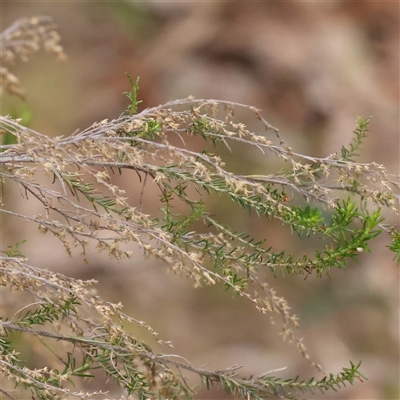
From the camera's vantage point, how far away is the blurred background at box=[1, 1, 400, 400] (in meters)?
2.63

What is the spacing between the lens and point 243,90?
9.97 ft

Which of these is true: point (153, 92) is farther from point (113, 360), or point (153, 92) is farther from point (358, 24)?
point (113, 360)

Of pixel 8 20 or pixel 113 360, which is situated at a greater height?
pixel 8 20

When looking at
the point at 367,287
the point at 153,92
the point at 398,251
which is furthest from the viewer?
the point at 153,92

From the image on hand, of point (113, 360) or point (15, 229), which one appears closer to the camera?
point (113, 360)

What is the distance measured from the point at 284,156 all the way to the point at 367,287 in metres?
2.08

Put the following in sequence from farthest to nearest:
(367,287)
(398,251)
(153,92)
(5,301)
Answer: (153,92), (367,287), (5,301), (398,251)

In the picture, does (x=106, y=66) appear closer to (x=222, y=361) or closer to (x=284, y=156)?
(x=222, y=361)

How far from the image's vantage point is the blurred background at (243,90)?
2631mm

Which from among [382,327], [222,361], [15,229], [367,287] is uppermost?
[367,287]

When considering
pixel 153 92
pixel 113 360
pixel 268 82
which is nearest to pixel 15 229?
pixel 153 92

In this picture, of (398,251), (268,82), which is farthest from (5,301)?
(268,82)

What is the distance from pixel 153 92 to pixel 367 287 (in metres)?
1.62

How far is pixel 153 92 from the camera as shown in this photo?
302 cm
